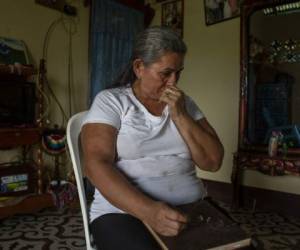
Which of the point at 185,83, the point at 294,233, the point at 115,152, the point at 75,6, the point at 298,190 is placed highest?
the point at 75,6

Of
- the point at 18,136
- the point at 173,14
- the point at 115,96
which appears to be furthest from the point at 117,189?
the point at 173,14

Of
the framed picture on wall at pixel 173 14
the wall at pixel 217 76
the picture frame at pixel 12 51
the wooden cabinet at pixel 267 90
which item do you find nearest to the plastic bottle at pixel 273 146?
the wooden cabinet at pixel 267 90

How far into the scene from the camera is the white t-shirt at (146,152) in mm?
914

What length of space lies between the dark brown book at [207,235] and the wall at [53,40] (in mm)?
2079

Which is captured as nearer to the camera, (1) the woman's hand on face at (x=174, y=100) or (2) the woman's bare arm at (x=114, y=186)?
(2) the woman's bare arm at (x=114, y=186)

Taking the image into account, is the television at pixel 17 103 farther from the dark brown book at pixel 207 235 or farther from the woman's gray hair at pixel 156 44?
the dark brown book at pixel 207 235

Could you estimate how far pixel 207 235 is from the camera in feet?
2.40

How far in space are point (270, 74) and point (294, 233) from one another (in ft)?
3.85

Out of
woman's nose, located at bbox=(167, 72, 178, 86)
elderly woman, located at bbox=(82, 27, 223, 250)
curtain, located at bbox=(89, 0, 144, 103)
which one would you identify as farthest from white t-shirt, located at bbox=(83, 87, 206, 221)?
curtain, located at bbox=(89, 0, 144, 103)

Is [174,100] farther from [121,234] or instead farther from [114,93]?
[121,234]

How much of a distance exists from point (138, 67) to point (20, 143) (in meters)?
1.50

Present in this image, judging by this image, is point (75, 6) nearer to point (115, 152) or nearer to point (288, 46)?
point (288, 46)

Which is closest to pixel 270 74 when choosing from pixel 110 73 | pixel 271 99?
pixel 271 99

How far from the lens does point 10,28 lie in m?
2.46
